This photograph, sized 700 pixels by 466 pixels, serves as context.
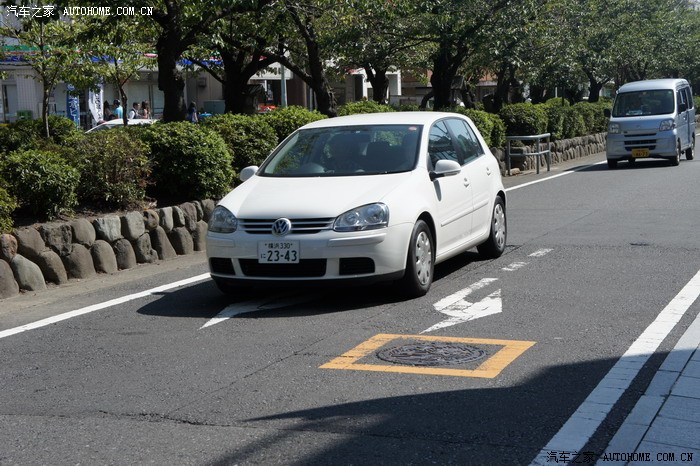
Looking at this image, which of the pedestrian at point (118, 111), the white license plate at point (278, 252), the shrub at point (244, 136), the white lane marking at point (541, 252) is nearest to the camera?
the white license plate at point (278, 252)

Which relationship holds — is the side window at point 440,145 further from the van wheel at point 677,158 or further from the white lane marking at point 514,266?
the van wheel at point 677,158

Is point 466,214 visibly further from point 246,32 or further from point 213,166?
point 246,32

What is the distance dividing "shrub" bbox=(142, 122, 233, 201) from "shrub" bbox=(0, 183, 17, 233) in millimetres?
2855

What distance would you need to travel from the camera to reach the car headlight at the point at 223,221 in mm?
8812

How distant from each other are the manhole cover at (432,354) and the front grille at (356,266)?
1.44 m

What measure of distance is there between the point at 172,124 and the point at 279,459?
362 inches

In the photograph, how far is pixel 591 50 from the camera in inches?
1382

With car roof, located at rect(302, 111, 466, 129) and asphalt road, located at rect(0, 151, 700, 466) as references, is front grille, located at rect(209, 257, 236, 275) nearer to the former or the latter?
asphalt road, located at rect(0, 151, 700, 466)

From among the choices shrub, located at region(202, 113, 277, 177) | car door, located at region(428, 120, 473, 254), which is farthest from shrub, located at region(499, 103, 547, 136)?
car door, located at region(428, 120, 473, 254)

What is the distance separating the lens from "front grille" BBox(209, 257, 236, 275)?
882 centimetres

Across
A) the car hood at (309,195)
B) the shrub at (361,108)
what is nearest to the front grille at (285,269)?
the car hood at (309,195)

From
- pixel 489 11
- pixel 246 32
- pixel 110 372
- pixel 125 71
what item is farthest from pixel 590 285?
pixel 125 71

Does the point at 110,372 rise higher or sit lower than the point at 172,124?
lower

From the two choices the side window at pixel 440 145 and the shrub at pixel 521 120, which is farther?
the shrub at pixel 521 120
